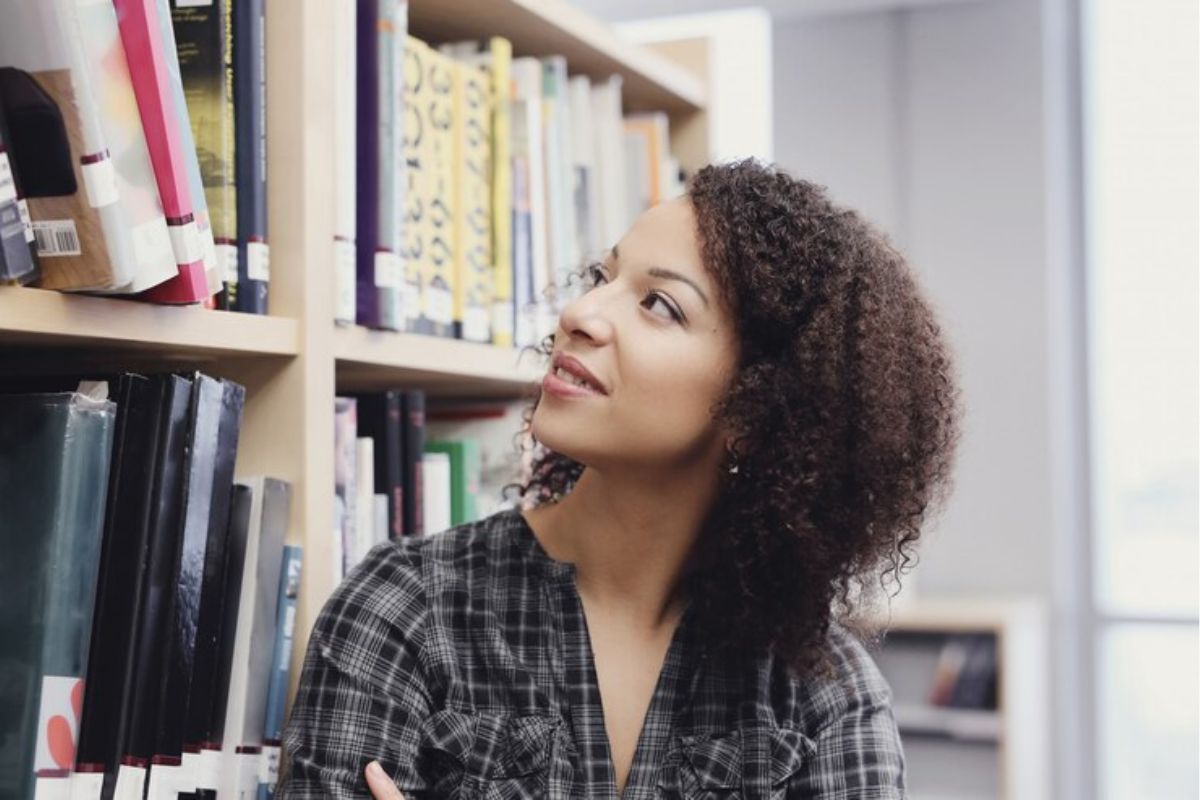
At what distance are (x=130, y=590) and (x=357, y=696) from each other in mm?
254

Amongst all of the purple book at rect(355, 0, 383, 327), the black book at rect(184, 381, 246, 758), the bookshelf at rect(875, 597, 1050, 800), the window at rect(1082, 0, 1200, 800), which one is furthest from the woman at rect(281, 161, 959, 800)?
the window at rect(1082, 0, 1200, 800)

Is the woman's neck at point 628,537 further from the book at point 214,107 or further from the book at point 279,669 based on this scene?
the book at point 214,107

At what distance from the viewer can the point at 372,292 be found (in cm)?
132

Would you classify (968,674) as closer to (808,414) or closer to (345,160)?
(808,414)

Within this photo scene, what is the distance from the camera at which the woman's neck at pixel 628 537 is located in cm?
134

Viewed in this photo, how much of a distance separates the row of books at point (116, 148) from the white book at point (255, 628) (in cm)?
18

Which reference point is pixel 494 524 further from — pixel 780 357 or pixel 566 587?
pixel 780 357

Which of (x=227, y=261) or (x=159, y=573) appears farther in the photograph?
(x=227, y=261)

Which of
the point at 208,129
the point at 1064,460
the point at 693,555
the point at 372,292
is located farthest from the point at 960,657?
the point at 208,129

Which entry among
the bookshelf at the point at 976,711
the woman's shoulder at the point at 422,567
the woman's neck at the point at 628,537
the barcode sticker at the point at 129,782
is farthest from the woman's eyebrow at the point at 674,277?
the bookshelf at the point at 976,711

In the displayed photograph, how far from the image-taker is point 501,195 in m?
1.61

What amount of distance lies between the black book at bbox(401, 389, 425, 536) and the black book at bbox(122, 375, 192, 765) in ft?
1.43

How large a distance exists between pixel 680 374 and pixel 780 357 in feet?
0.34

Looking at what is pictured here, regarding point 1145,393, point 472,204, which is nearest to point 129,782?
point 472,204
